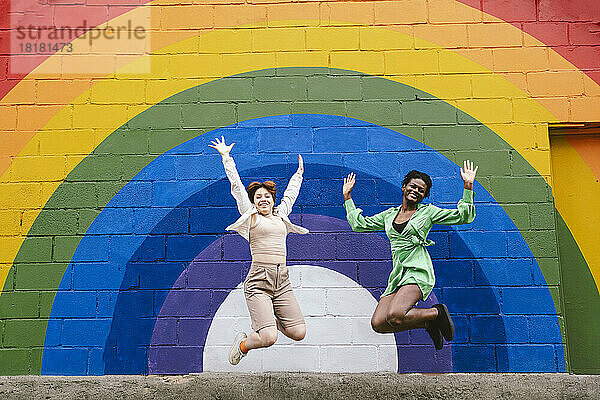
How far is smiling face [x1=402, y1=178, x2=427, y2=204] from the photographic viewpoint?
4582 mm

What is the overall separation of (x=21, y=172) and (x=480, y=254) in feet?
11.8

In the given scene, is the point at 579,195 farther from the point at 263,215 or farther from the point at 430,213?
the point at 263,215

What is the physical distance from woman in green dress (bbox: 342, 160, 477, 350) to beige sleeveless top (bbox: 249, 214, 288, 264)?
0.55 metres

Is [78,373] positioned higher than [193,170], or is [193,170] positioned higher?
[193,170]

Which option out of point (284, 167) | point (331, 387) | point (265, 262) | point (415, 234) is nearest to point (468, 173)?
point (415, 234)

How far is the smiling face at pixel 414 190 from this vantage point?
15.0ft

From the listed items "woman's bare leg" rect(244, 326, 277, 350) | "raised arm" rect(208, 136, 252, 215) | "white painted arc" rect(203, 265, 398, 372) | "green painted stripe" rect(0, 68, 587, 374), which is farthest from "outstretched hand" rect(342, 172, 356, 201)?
"woman's bare leg" rect(244, 326, 277, 350)

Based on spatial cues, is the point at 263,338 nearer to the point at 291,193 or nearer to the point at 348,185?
the point at 291,193

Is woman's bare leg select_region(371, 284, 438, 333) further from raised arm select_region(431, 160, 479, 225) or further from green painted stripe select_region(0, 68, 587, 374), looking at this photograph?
green painted stripe select_region(0, 68, 587, 374)

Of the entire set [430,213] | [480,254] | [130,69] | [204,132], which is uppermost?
[130,69]

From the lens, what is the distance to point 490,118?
4.73m

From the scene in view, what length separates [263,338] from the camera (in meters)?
4.38

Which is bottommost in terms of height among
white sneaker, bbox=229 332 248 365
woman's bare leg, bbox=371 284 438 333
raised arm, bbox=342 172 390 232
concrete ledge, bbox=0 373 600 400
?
concrete ledge, bbox=0 373 600 400

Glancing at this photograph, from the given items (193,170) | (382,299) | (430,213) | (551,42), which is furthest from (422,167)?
(193,170)
